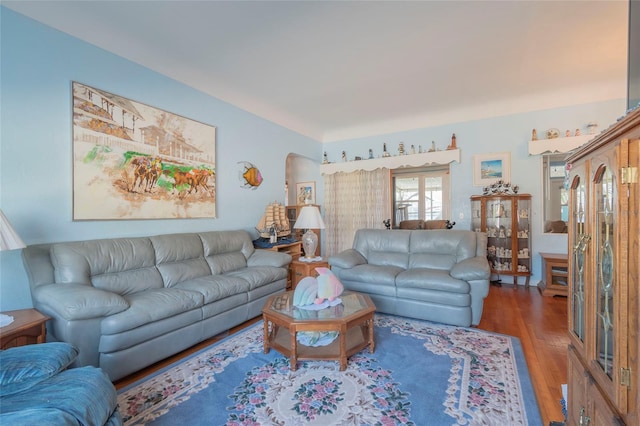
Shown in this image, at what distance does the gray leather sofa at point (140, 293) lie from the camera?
1915 millimetres

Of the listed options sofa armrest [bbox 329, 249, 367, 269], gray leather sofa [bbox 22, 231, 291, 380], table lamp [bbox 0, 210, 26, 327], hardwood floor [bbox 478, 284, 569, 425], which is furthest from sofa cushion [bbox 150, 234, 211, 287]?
hardwood floor [bbox 478, 284, 569, 425]

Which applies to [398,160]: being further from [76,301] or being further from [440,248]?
[76,301]

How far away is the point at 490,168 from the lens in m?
4.63

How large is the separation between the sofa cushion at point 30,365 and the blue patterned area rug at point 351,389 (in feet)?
1.79

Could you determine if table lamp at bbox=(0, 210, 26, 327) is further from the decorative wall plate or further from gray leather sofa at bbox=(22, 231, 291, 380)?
the decorative wall plate

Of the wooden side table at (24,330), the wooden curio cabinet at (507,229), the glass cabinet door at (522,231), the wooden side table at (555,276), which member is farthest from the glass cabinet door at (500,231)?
the wooden side table at (24,330)

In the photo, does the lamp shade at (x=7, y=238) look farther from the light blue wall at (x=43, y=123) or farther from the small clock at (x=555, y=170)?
the small clock at (x=555, y=170)

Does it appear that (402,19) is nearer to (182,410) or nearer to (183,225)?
(183,225)

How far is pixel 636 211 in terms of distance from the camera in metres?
0.83

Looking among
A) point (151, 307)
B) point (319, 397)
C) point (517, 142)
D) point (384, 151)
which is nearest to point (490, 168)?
point (517, 142)

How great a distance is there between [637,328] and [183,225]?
363 centimetres

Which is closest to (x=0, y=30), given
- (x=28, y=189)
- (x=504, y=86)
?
(x=28, y=189)

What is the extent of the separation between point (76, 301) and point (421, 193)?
5.42 metres

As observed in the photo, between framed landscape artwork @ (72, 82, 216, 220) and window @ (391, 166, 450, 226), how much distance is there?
12.0 feet
